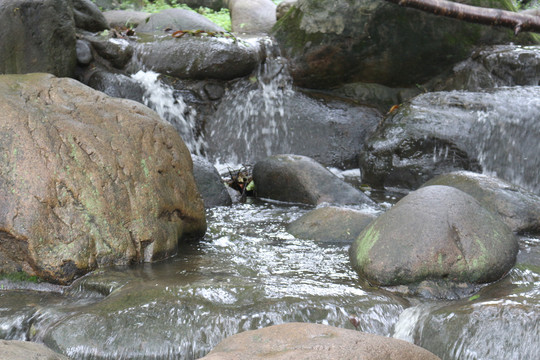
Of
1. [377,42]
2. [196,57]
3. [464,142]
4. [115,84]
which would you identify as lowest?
[115,84]

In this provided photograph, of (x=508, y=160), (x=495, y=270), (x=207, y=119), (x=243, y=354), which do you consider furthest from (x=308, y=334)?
(x=207, y=119)

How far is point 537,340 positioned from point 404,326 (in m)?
0.73

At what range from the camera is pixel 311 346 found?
2.54m

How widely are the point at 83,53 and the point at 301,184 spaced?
4.14 meters

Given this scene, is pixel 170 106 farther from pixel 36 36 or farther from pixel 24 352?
pixel 24 352

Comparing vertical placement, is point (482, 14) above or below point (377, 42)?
above

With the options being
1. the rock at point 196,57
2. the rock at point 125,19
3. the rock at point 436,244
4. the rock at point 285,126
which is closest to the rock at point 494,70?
the rock at point 285,126

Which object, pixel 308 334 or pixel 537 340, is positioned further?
pixel 537 340

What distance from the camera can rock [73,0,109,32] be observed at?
375 inches

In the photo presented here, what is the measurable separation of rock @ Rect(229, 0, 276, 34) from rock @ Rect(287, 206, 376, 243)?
22.6ft

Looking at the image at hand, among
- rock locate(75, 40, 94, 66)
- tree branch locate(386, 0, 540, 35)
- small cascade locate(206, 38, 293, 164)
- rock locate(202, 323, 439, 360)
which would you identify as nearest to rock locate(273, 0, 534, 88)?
small cascade locate(206, 38, 293, 164)

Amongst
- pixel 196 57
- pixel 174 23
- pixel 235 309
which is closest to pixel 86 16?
pixel 174 23

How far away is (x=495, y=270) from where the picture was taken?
13.5ft

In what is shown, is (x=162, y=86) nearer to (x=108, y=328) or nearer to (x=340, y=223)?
(x=340, y=223)
